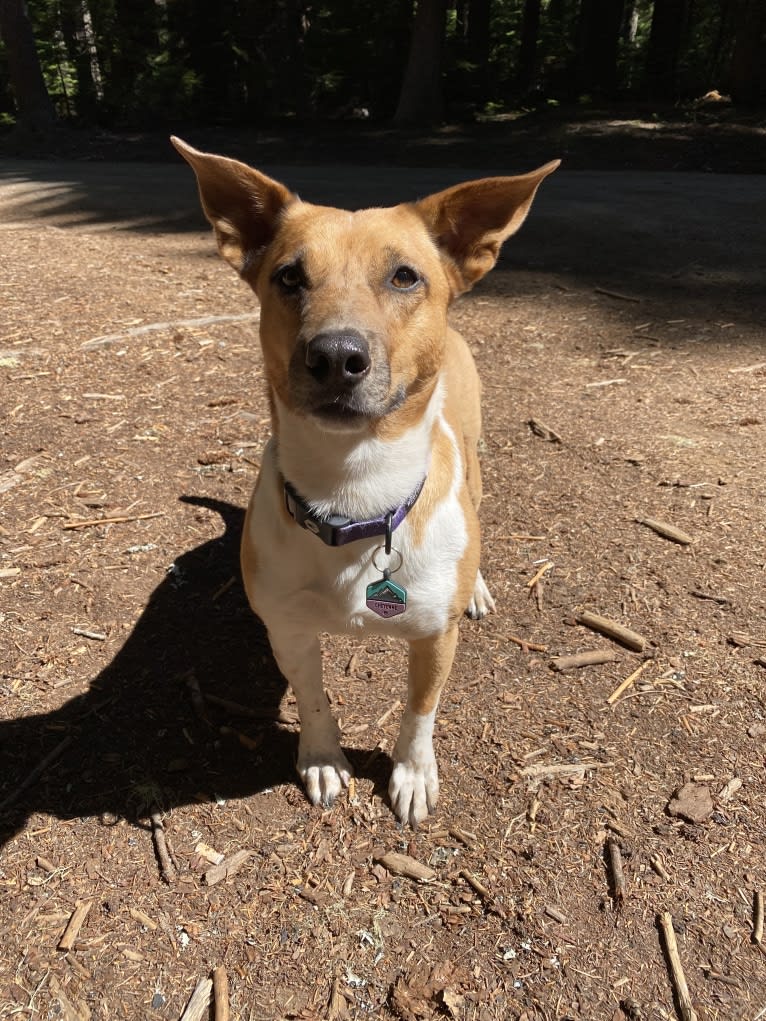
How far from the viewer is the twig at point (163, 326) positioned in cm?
644

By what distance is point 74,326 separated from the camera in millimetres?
6707

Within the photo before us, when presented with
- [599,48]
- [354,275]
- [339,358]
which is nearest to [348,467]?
[339,358]

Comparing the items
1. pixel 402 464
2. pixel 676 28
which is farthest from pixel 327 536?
pixel 676 28

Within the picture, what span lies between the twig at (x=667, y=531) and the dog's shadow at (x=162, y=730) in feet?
7.16

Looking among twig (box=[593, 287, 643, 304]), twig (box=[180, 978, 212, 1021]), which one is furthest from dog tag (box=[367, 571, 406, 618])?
twig (box=[593, 287, 643, 304])

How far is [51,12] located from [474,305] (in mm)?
22190

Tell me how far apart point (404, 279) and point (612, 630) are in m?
1.98

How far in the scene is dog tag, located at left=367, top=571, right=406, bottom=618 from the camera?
2.67m

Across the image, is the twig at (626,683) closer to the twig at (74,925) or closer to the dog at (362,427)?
the dog at (362,427)

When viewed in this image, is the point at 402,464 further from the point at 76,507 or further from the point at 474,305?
the point at 474,305

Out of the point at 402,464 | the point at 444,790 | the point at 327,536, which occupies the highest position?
the point at 402,464

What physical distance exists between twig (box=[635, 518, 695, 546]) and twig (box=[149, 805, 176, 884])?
2.91m

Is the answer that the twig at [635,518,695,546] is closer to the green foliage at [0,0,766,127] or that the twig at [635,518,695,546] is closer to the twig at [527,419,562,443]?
the twig at [527,419,562,443]

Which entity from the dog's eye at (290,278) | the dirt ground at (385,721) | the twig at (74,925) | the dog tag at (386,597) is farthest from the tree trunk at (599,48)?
the twig at (74,925)
